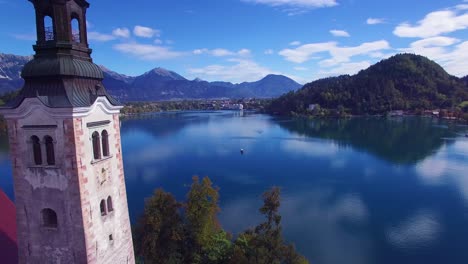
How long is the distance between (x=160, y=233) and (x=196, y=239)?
1.96 metres

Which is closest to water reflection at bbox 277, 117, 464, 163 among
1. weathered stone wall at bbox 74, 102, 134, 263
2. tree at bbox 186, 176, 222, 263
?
tree at bbox 186, 176, 222, 263

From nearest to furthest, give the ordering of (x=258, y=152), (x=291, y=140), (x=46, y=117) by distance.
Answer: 1. (x=46, y=117)
2. (x=258, y=152)
3. (x=291, y=140)

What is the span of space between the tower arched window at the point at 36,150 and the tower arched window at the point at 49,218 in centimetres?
129

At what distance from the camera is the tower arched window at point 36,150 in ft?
28.1

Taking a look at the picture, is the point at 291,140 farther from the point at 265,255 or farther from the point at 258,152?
the point at 265,255

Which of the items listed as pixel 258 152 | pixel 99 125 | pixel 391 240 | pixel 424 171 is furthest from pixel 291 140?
pixel 99 125

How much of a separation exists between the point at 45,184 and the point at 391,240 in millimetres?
26444

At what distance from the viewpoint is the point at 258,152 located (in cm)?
6419

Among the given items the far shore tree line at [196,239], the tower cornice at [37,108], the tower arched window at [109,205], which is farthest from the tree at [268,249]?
the tower cornice at [37,108]

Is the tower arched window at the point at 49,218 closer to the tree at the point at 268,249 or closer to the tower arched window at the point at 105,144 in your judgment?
the tower arched window at the point at 105,144

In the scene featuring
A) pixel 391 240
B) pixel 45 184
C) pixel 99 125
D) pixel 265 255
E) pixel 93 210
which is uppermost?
pixel 99 125

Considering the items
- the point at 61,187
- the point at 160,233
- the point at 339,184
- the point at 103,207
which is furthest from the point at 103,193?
the point at 339,184

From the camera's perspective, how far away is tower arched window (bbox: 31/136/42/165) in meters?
8.55

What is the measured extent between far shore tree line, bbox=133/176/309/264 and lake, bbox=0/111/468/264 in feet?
25.6
